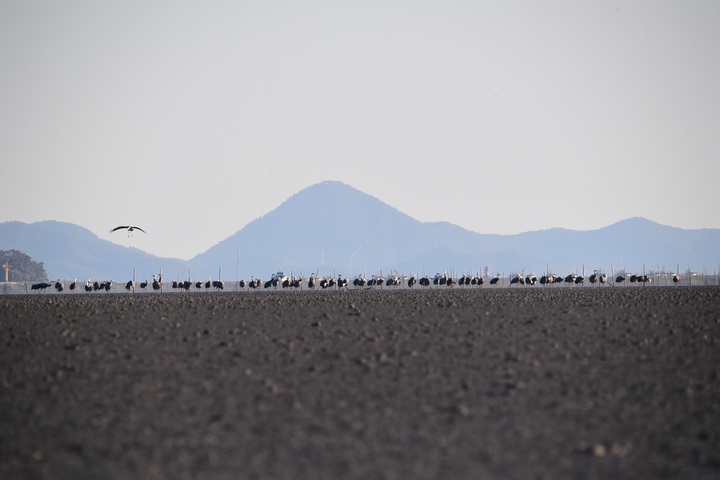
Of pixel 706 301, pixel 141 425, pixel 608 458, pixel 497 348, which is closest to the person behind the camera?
pixel 608 458

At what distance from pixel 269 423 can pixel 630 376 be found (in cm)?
1038

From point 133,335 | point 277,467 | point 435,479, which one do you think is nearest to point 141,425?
point 277,467

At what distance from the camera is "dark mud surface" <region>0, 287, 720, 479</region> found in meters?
19.2

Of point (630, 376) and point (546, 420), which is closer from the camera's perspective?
point (546, 420)

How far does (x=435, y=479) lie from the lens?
1808cm

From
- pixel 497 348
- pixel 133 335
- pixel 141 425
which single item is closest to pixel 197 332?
pixel 133 335

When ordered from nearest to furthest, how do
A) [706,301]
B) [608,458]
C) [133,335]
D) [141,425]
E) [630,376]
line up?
[608,458], [141,425], [630,376], [133,335], [706,301]

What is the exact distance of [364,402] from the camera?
24.5m

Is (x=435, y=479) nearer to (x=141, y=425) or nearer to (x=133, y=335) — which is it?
(x=141, y=425)

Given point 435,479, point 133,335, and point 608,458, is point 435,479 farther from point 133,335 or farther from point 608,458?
point 133,335

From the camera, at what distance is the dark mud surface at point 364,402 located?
63.1 feet

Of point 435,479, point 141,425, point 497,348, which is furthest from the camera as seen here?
point 497,348

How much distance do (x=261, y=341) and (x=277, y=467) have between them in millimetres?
17908

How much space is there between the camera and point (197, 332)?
40062 millimetres
